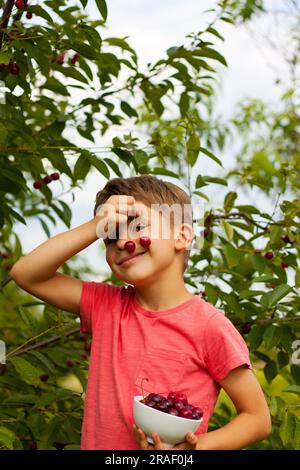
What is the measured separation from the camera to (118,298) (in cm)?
191

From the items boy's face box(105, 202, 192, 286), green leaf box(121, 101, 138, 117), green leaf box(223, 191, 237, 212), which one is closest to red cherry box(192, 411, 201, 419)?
boy's face box(105, 202, 192, 286)

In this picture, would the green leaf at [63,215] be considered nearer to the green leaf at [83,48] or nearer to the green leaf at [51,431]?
the green leaf at [83,48]

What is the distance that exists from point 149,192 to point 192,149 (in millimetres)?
884

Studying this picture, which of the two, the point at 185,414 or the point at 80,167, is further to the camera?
the point at 80,167

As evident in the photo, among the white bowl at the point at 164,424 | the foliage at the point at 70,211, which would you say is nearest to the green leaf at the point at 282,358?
the foliage at the point at 70,211

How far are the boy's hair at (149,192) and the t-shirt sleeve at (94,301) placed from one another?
0.18 metres

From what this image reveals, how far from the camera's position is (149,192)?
189 cm

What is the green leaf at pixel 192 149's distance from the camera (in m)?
2.73

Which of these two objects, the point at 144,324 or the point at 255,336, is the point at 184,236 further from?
the point at 255,336

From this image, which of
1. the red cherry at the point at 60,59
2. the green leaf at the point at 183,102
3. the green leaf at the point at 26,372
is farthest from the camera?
the green leaf at the point at 183,102

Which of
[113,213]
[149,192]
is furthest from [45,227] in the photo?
[113,213]

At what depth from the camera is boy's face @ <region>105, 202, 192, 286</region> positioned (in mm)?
1804

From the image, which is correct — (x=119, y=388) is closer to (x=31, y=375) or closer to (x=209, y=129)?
(x=31, y=375)
